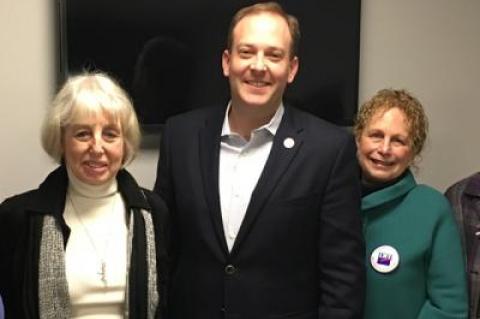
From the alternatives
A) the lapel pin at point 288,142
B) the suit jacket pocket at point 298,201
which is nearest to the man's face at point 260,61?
the lapel pin at point 288,142

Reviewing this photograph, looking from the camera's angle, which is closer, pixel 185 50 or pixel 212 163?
pixel 212 163

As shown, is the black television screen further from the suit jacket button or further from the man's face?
the suit jacket button

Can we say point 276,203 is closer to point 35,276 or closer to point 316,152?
point 316,152

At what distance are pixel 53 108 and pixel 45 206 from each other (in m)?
0.27

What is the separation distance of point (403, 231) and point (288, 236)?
40 centimetres

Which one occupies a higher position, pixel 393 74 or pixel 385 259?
pixel 393 74

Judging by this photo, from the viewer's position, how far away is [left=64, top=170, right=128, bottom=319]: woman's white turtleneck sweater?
1671 millimetres

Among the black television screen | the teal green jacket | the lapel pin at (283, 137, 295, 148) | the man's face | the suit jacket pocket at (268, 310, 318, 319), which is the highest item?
the black television screen

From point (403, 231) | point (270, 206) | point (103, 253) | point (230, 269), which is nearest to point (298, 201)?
point (270, 206)

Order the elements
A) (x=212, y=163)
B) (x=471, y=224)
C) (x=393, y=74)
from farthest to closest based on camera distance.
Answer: (x=393, y=74), (x=471, y=224), (x=212, y=163)

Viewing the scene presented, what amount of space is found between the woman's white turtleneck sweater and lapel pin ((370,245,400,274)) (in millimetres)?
743

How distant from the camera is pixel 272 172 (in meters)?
1.75

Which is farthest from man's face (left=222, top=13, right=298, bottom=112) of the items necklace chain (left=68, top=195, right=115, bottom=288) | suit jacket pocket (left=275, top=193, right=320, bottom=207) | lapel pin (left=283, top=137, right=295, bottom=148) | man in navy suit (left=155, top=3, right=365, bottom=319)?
necklace chain (left=68, top=195, right=115, bottom=288)

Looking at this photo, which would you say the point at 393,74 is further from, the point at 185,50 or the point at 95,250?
the point at 95,250
